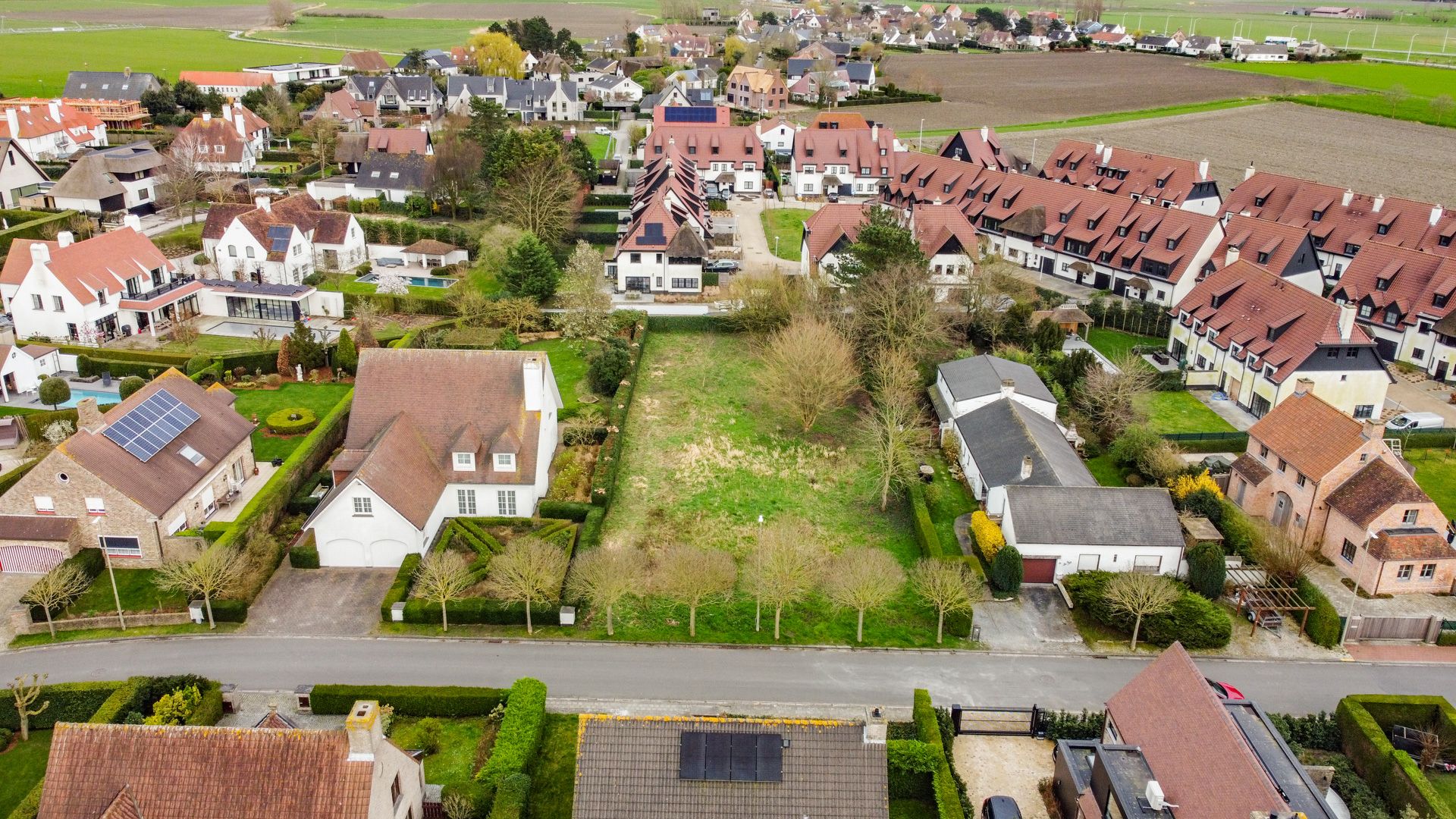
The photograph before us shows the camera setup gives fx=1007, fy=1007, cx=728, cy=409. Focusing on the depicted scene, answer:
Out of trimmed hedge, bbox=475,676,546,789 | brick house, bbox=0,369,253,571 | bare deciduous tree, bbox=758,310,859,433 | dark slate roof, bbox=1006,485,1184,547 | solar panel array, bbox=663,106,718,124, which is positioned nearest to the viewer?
trimmed hedge, bbox=475,676,546,789

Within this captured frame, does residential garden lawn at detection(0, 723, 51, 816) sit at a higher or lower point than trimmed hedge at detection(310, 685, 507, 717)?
lower

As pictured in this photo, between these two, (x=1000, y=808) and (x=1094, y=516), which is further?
(x=1094, y=516)

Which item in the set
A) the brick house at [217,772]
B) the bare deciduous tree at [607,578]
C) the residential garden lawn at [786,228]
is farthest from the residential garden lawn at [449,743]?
the residential garden lawn at [786,228]

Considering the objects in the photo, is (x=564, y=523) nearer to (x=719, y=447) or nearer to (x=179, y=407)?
(x=719, y=447)

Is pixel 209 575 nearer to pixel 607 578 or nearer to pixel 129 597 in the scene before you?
pixel 129 597

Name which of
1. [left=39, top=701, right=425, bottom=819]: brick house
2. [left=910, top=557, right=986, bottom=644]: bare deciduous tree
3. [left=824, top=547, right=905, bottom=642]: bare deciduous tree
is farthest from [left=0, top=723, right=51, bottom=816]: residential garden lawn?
[left=910, top=557, right=986, bottom=644]: bare deciduous tree

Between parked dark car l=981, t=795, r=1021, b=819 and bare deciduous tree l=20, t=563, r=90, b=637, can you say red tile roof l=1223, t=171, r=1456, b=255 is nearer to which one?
parked dark car l=981, t=795, r=1021, b=819

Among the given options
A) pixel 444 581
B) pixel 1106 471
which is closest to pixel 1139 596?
pixel 1106 471
